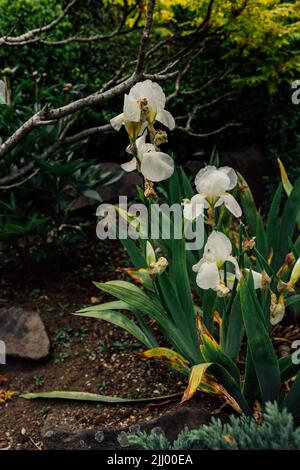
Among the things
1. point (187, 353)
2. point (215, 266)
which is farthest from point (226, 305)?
point (215, 266)

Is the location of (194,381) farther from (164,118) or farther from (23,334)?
(23,334)

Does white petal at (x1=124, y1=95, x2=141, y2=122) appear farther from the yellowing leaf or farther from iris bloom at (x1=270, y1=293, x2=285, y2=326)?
the yellowing leaf

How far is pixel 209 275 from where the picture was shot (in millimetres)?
1677

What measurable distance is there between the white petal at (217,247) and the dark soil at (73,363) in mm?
635

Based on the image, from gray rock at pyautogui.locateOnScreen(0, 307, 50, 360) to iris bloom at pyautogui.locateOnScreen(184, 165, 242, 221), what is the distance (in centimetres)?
129

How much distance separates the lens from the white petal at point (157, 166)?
1.61m

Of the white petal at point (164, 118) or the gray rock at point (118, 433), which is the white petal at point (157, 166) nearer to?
the white petal at point (164, 118)

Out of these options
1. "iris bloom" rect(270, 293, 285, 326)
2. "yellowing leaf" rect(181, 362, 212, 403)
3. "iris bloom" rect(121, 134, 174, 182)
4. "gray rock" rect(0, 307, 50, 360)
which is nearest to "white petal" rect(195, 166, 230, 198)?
"iris bloom" rect(121, 134, 174, 182)

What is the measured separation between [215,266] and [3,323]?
58.1 inches

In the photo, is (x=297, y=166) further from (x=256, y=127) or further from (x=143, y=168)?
(x=143, y=168)

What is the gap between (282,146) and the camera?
4.24 metres

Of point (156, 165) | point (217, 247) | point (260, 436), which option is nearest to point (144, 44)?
point (156, 165)

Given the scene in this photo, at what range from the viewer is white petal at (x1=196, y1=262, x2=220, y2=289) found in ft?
5.50

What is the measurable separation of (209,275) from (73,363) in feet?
3.92
